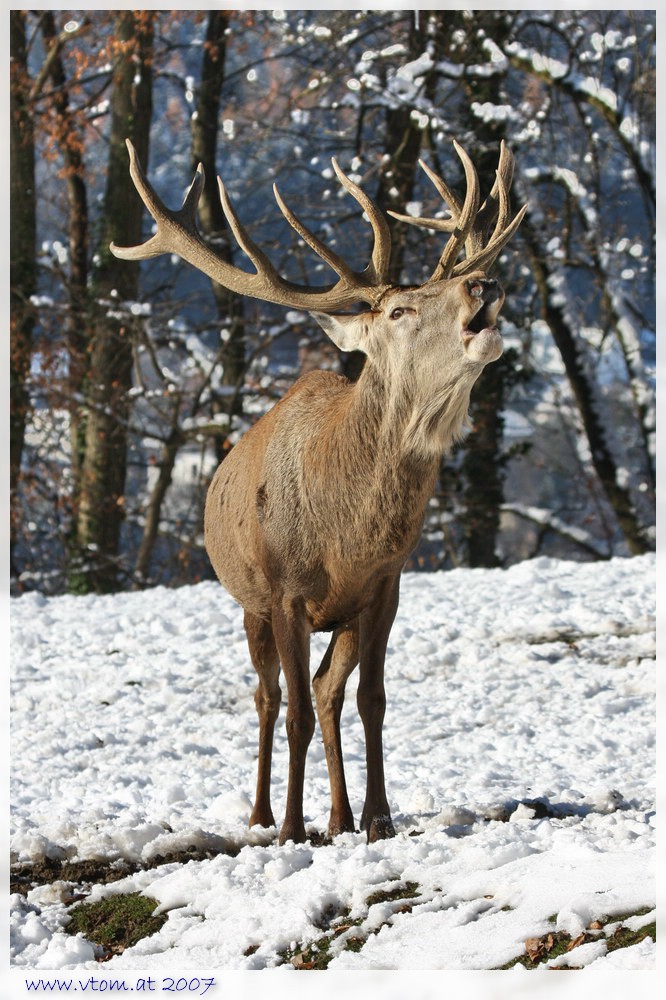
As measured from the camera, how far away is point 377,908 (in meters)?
4.40

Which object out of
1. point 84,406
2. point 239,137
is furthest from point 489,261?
point 239,137

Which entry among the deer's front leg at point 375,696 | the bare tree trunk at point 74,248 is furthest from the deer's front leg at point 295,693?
the bare tree trunk at point 74,248

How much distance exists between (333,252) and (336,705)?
6.39ft

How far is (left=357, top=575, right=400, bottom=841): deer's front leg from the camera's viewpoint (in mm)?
5348

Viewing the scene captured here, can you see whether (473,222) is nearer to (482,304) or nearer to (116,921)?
(482,304)

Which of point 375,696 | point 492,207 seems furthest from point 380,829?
point 492,207

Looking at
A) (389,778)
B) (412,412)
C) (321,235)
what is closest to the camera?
(412,412)

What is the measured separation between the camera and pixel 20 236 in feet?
52.5

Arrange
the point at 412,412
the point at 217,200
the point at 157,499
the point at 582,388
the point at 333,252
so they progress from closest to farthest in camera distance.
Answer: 1. the point at 412,412
2. the point at 333,252
3. the point at 582,388
4. the point at 157,499
5. the point at 217,200

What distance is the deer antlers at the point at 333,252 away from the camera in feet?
17.4

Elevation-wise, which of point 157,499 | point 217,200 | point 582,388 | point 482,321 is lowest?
point 157,499

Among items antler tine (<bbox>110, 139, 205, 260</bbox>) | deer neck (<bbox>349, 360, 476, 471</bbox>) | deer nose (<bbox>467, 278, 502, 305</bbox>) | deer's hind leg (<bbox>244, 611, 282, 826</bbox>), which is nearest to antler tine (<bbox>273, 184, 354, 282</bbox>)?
deer neck (<bbox>349, 360, 476, 471</bbox>)

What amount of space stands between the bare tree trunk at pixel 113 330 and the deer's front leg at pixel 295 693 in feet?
33.9

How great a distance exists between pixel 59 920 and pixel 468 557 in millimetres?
12201
